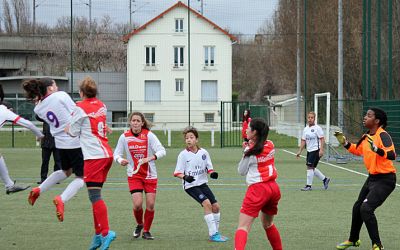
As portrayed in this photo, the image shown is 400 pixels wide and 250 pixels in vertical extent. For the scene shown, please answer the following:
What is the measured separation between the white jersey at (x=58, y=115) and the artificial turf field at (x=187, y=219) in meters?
1.27

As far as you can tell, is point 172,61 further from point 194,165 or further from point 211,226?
point 211,226

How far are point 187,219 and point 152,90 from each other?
131 feet

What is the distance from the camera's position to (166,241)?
8648mm

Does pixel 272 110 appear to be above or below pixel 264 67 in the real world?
below

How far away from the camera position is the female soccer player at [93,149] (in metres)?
7.76

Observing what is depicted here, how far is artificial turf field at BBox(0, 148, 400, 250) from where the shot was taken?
8.58m

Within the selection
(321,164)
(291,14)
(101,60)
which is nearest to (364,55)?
(321,164)

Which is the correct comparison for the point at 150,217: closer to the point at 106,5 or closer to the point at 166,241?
the point at 166,241

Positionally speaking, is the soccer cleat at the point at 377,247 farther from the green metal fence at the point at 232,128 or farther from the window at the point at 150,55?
the window at the point at 150,55

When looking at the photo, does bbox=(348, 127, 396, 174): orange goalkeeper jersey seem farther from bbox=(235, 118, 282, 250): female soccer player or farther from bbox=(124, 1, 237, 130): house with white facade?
bbox=(124, 1, 237, 130): house with white facade

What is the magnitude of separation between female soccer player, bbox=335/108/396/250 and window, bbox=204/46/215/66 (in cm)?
3958

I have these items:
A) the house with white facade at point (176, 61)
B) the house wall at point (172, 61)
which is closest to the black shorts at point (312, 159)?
the house wall at point (172, 61)

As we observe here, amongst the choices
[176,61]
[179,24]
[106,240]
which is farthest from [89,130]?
[176,61]

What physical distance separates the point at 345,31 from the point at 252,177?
30319 mm
